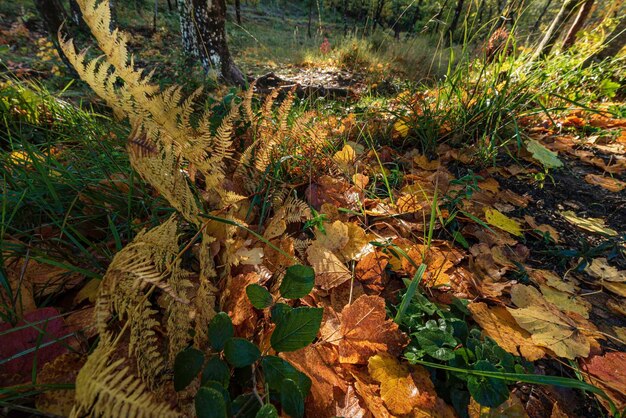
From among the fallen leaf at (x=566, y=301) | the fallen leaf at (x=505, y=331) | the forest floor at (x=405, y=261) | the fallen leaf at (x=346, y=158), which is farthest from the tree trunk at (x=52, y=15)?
the fallen leaf at (x=566, y=301)

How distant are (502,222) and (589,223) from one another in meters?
0.41

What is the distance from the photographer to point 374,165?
4.43 ft

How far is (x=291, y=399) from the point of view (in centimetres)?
47

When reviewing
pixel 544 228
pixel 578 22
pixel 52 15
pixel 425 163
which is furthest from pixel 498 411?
pixel 52 15

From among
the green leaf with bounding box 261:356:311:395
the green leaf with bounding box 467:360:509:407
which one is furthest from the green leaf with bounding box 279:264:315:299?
Result: the green leaf with bounding box 467:360:509:407

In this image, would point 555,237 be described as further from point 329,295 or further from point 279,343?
point 279,343

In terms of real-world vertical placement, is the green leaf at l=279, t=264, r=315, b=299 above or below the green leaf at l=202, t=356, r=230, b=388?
above

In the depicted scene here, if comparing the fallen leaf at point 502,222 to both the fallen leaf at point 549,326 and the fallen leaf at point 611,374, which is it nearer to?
the fallen leaf at point 549,326

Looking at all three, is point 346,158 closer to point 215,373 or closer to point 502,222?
point 502,222

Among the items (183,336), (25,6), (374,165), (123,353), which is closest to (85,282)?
(123,353)

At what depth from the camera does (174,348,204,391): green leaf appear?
0.49 m

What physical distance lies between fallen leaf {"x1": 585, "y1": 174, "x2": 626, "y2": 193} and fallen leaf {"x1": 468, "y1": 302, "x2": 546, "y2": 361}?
1.12m

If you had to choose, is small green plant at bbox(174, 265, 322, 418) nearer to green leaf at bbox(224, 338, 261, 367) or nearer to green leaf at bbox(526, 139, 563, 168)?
green leaf at bbox(224, 338, 261, 367)

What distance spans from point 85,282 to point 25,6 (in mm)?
14892
